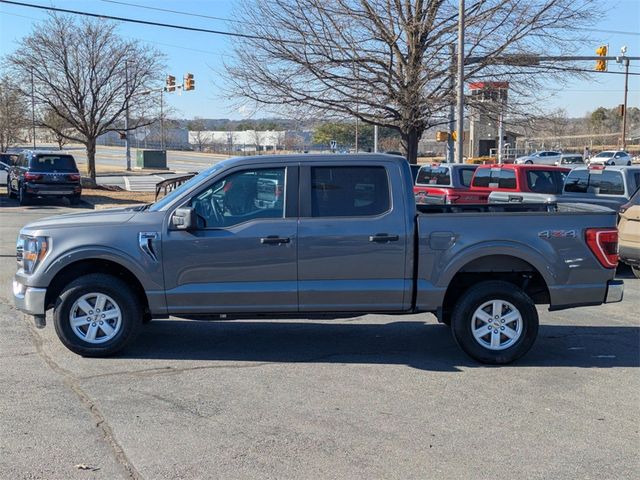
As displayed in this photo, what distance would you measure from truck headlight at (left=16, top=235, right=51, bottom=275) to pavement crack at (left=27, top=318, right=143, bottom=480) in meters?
0.85

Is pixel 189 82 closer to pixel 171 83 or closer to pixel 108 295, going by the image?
pixel 171 83

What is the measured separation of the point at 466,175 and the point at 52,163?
15.3 metres

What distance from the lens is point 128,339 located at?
6520 millimetres

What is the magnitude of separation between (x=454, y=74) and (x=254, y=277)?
1658cm

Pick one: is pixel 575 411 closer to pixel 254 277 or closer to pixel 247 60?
pixel 254 277

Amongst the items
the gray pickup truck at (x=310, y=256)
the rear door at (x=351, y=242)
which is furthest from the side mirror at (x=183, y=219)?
the rear door at (x=351, y=242)

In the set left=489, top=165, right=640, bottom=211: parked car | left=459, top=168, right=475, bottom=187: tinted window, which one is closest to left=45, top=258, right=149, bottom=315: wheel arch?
left=489, top=165, right=640, bottom=211: parked car

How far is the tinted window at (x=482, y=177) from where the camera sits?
17.0m

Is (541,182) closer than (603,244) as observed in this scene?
No

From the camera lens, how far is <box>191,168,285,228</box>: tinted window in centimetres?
646

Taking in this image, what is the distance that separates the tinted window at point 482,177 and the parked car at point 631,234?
6.40 m

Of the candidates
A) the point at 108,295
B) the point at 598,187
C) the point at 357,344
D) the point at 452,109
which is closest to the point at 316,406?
the point at 357,344

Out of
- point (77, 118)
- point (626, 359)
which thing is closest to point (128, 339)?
point (626, 359)

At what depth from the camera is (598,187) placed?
44.8 feet
